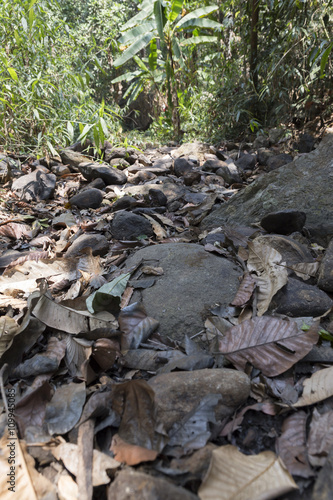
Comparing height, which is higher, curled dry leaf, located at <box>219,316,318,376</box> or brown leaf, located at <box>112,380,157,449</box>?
brown leaf, located at <box>112,380,157,449</box>

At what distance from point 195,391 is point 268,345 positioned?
12.6 inches

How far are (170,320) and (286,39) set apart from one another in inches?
189

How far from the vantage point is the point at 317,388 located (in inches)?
41.9

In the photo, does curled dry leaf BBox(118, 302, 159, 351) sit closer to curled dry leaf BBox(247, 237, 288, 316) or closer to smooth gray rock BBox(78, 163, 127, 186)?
curled dry leaf BBox(247, 237, 288, 316)

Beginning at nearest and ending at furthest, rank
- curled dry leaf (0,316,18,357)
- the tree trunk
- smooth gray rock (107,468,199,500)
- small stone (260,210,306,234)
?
smooth gray rock (107,468,199,500)
curled dry leaf (0,316,18,357)
small stone (260,210,306,234)
the tree trunk

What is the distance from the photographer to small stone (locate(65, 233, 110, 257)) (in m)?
2.24

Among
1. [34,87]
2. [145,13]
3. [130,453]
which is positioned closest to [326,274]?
[130,453]

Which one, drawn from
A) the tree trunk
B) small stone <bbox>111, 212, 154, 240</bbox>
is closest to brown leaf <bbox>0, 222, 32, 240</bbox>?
small stone <bbox>111, 212, 154, 240</bbox>

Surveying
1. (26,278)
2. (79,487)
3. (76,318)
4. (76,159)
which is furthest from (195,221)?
(76,159)

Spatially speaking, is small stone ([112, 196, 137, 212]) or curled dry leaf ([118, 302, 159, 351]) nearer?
curled dry leaf ([118, 302, 159, 351])

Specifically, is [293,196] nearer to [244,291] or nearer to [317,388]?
[244,291]

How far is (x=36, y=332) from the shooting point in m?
1.39

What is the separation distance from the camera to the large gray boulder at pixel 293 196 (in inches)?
88.7

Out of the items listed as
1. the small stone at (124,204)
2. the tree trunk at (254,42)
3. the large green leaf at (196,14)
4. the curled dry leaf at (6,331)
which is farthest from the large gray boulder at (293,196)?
the large green leaf at (196,14)
